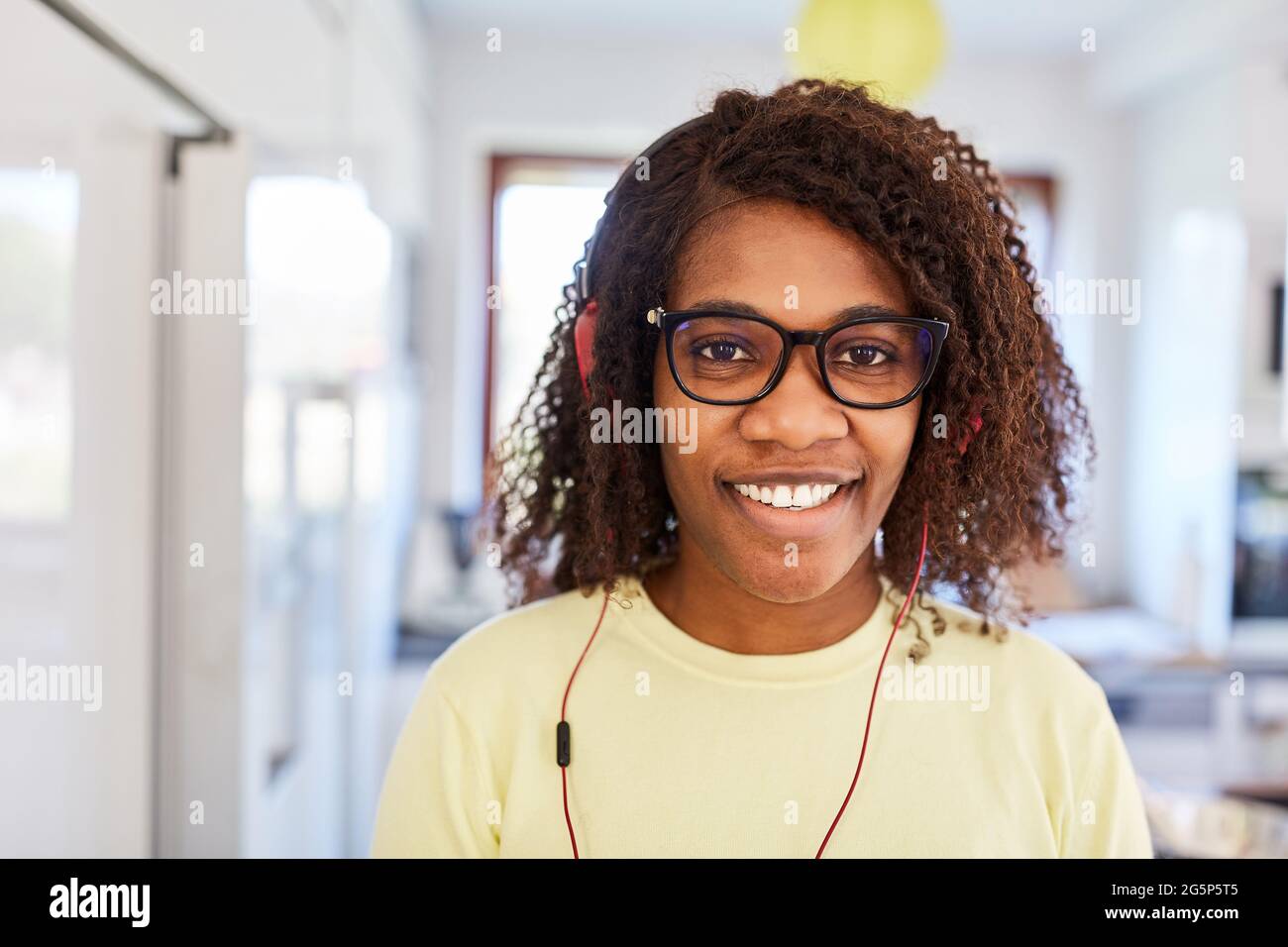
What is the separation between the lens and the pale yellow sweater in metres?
0.86

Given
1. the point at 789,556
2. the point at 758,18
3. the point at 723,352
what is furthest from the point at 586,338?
the point at 758,18

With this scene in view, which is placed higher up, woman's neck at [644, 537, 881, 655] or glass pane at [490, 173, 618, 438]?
glass pane at [490, 173, 618, 438]

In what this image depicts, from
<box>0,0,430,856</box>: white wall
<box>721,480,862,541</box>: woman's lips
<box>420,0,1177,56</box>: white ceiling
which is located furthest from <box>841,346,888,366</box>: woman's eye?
<box>420,0,1177,56</box>: white ceiling

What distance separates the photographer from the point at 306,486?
6.48 feet

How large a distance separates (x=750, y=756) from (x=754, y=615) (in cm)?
13

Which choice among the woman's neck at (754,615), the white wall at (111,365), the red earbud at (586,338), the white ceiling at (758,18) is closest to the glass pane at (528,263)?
the white ceiling at (758,18)

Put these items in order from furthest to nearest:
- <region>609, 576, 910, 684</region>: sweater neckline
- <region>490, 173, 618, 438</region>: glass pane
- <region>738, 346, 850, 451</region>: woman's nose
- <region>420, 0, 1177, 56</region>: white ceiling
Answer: <region>490, 173, 618, 438</region>: glass pane
<region>420, 0, 1177, 56</region>: white ceiling
<region>609, 576, 910, 684</region>: sweater neckline
<region>738, 346, 850, 451</region>: woman's nose

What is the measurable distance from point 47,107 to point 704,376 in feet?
2.65

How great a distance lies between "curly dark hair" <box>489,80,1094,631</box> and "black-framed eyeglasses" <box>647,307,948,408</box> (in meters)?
0.04

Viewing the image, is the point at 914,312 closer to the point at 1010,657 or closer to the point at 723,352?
the point at 723,352

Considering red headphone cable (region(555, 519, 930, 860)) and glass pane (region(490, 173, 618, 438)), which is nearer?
red headphone cable (region(555, 519, 930, 860))

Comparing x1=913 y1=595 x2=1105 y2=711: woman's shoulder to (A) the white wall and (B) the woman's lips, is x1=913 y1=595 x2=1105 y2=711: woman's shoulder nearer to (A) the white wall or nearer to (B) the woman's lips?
(B) the woman's lips
